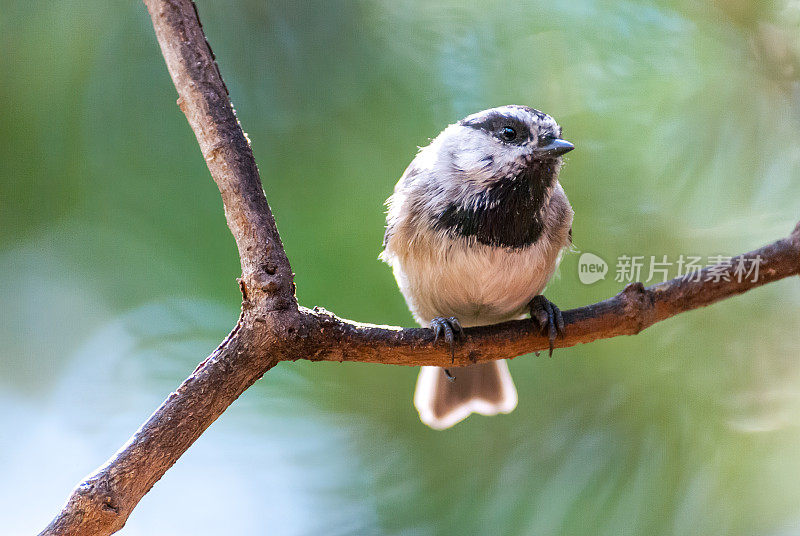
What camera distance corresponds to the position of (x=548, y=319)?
1.51 metres

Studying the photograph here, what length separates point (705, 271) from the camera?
4.53 ft

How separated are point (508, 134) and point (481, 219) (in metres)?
0.21

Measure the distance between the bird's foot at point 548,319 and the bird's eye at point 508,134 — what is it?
1.29 feet

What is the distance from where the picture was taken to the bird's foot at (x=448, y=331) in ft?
4.79

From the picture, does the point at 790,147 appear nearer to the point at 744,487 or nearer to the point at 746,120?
the point at 746,120

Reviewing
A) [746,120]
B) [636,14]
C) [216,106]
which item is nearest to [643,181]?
[746,120]

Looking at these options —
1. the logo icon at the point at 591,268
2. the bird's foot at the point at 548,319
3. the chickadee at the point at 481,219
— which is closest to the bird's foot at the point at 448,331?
the chickadee at the point at 481,219

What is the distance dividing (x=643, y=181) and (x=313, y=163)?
774 millimetres

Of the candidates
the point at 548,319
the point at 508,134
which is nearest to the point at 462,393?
the point at 548,319

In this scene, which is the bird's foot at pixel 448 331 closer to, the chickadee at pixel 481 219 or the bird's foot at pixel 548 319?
the chickadee at pixel 481 219

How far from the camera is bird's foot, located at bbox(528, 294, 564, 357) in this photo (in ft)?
4.85

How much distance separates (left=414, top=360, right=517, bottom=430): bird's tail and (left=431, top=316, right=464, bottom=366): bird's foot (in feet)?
0.87

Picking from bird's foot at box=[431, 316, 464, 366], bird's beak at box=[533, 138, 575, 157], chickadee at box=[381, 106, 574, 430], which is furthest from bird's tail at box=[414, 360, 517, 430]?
bird's beak at box=[533, 138, 575, 157]

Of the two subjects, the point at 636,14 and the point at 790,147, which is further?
the point at 636,14
